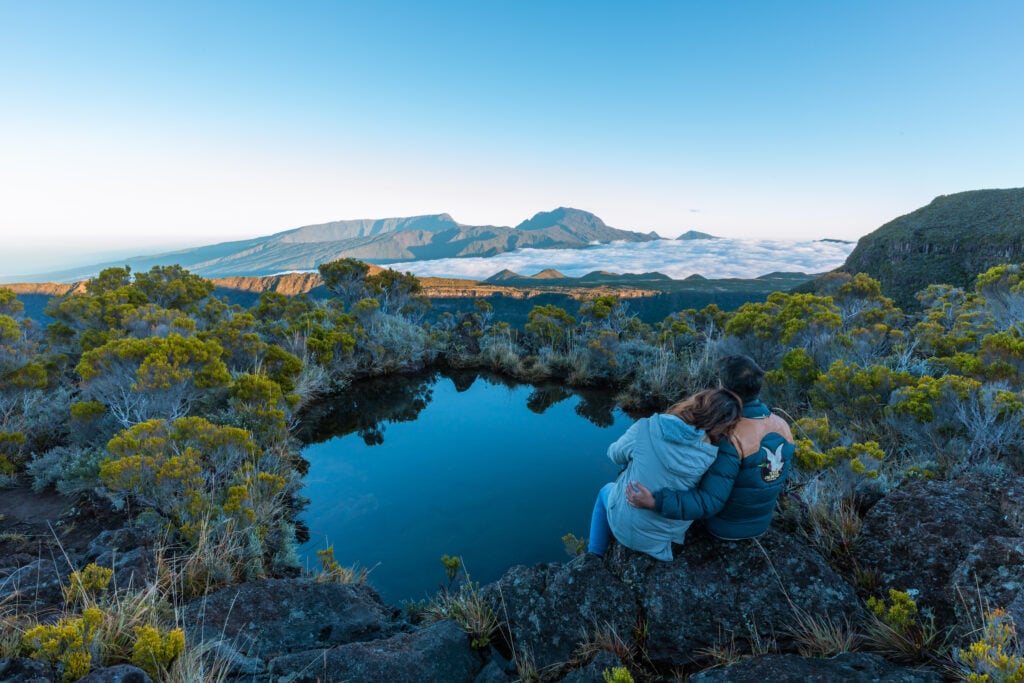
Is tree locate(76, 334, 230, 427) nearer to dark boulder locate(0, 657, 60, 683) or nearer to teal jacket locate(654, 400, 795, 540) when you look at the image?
dark boulder locate(0, 657, 60, 683)

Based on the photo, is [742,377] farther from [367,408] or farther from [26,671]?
[367,408]

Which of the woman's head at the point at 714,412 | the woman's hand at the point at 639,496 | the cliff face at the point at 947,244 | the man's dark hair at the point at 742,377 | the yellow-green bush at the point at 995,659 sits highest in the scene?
the cliff face at the point at 947,244

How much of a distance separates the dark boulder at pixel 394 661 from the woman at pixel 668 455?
1.21m

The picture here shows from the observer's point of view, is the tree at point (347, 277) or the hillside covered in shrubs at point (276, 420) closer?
the hillside covered in shrubs at point (276, 420)

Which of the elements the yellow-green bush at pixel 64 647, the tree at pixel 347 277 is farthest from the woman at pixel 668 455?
the tree at pixel 347 277

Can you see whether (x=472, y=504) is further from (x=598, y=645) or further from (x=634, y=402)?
(x=634, y=402)

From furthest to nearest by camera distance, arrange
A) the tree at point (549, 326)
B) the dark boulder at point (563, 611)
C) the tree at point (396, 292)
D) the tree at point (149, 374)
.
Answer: the tree at point (396, 292)
the tree at point (549, 326)
the tree at point (149, 374)
the dark boulder at point (563, 611)

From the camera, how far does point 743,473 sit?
2.38 meters

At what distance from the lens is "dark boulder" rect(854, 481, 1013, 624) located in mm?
2410

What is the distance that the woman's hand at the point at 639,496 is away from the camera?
93.6 inches

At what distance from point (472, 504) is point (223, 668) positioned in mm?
3820

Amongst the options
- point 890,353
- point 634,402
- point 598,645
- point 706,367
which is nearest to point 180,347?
point 598,645

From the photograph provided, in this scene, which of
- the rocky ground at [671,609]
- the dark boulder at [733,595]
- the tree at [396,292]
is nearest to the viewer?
the rocky ground at [671,609]

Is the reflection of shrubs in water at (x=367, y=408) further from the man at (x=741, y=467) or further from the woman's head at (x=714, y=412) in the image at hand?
the woman's head at (x=714, y=412)
